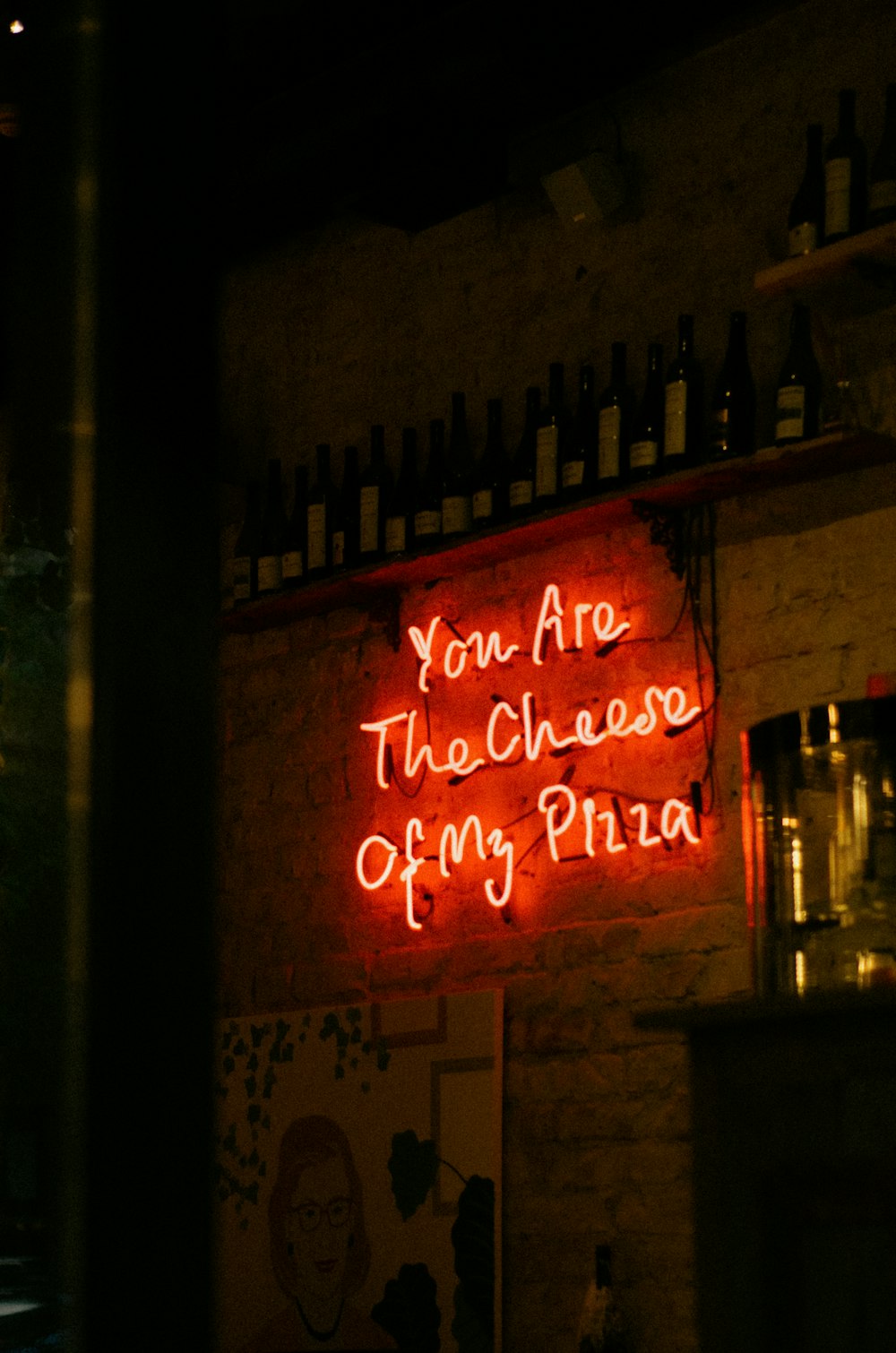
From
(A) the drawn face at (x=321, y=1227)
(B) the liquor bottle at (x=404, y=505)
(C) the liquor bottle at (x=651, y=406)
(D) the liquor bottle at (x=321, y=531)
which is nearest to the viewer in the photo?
(C) the liquor bottle at (x=651, y=406)

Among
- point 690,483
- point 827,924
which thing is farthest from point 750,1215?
point 690,483

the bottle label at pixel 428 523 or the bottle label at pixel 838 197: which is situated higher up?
the bottle label at pixel 838 197

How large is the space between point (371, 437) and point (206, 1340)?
4.82 meters

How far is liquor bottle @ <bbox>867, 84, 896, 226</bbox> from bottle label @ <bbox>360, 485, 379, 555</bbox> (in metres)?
1.77

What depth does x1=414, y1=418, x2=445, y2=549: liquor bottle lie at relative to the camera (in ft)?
16.5

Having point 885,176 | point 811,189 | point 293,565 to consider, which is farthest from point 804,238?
point 293,565

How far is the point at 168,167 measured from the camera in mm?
782

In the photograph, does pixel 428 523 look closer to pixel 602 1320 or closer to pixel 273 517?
pixel 273 517

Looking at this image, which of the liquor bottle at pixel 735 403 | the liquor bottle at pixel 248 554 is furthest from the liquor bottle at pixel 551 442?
the liquor bottle at pixel 248 554

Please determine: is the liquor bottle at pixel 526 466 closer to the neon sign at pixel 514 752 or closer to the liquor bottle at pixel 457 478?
the liquor bottle at pixel 457 478

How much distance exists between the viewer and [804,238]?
163 inches

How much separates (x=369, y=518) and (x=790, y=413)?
1.52 meters

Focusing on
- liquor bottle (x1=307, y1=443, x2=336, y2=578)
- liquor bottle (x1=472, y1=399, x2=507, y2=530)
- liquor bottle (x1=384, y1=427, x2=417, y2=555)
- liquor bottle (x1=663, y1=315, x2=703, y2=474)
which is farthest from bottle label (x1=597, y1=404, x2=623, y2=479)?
liquor bottle (x1=307, y1=443, x2=336, y2=578)

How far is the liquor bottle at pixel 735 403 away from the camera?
4.38 metres
